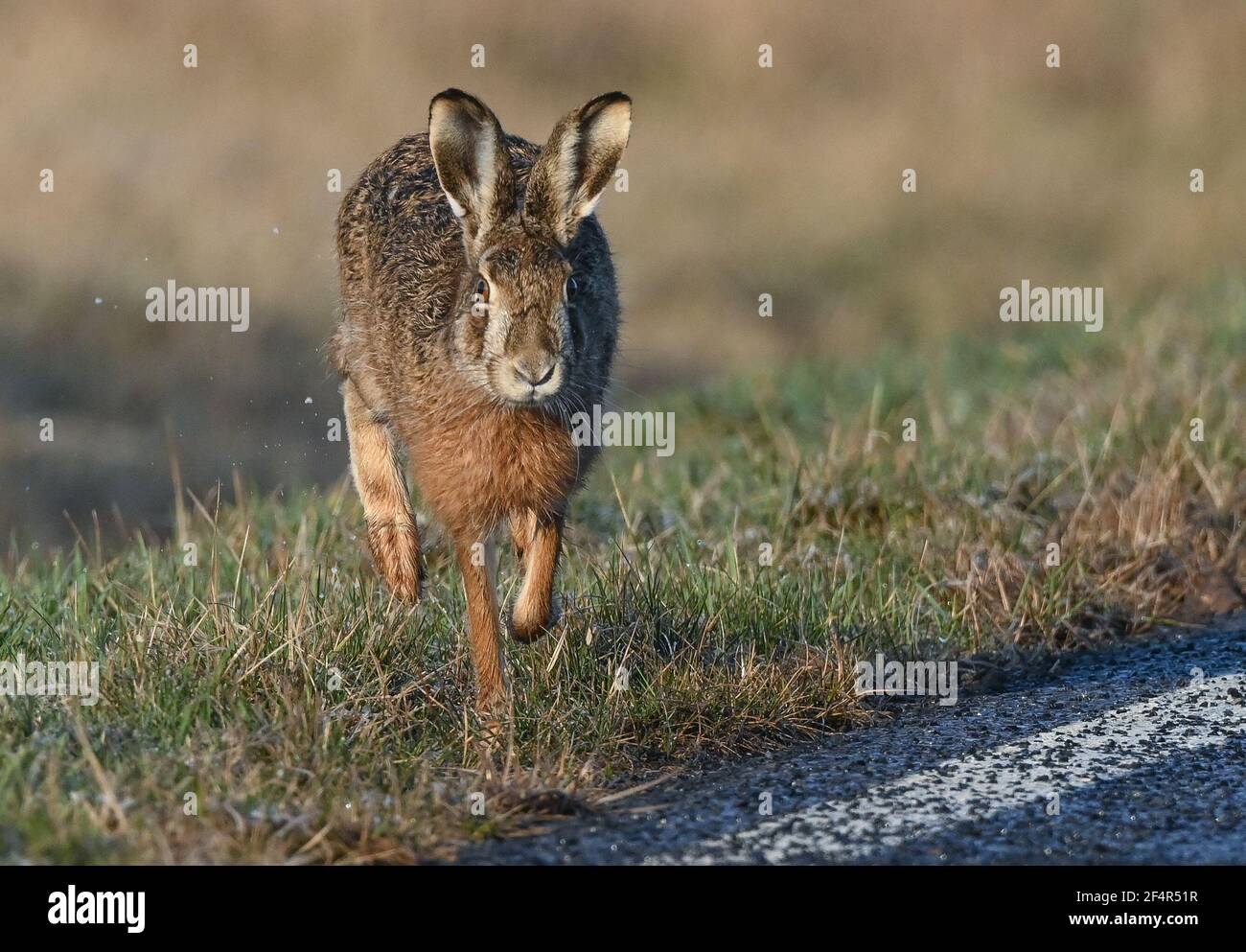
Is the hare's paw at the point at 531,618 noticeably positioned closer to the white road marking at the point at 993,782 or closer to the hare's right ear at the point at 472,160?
the hare's right ear at the point at 472,160

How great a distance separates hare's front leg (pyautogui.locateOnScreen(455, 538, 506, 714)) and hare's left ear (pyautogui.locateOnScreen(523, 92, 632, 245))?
1092 mm

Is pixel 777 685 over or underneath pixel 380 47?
underneath

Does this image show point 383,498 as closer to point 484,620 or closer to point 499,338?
point 484,620

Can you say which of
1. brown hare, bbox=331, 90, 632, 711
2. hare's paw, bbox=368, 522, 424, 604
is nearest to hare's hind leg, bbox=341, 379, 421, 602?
hare's paw, bbox=368, 522, 424, 604

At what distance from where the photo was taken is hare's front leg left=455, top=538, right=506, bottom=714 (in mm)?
5836

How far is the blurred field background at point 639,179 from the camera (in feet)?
44.3

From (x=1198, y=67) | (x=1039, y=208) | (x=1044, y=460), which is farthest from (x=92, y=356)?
(x=1198, y=67)

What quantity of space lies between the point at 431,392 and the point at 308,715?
135 cm

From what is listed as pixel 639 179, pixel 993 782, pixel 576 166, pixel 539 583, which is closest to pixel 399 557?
pixel 539 583

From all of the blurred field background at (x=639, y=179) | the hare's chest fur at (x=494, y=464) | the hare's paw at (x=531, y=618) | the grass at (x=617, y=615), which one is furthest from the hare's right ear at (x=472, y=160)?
the blurred field background at (x=639, y=179)

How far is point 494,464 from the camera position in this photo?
238 inches

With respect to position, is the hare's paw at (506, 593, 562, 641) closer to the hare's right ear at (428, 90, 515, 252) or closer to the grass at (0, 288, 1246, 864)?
the grass at (0, 288, 1246, 864)

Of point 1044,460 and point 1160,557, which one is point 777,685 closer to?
point 1160,557
